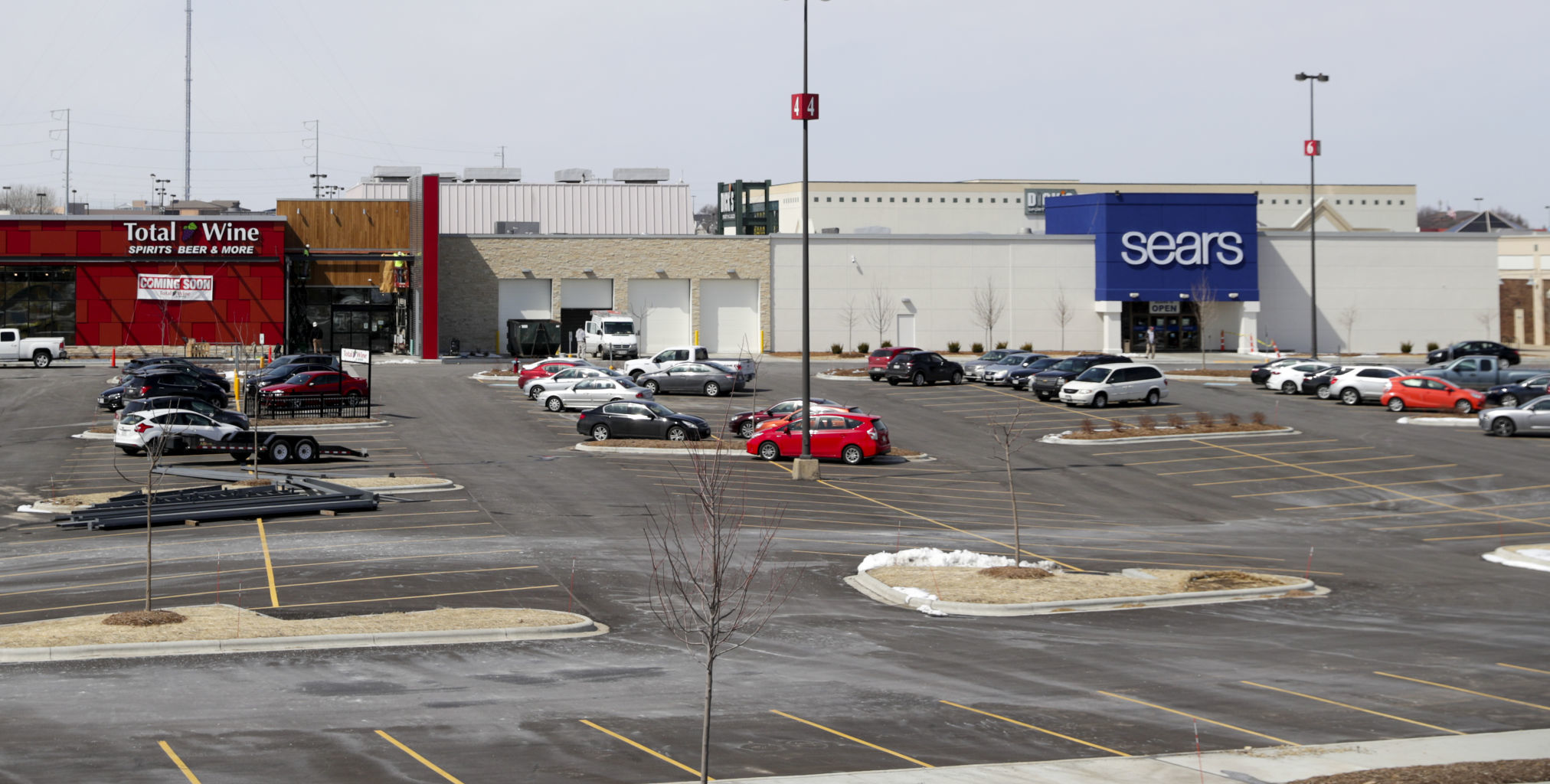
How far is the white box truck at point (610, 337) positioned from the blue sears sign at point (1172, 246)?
28.9 m

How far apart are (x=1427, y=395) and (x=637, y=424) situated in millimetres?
28359

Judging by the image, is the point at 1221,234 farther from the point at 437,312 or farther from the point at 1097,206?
the point at 437,312

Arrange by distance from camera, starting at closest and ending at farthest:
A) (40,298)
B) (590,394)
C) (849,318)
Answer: (590,394) < (40,298) < (849,318)

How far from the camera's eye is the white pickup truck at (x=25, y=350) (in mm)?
61312

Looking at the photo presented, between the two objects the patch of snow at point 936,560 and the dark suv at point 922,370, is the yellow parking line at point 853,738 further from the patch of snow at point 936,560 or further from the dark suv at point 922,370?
the dark suv at point 922,370

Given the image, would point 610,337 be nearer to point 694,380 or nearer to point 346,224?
point 694,380

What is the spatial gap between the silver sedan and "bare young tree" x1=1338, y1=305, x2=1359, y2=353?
40.2m

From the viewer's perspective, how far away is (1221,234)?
8019 centimetres

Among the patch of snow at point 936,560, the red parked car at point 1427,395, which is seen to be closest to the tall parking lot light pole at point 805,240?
the patch of snow at point 936,560

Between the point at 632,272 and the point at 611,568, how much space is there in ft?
178

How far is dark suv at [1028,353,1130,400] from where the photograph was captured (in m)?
51.7

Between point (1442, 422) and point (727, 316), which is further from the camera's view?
point (727, 316)

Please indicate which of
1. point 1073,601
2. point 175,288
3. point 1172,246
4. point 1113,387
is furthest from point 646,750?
point 1172,246

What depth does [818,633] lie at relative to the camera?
19406 mm
